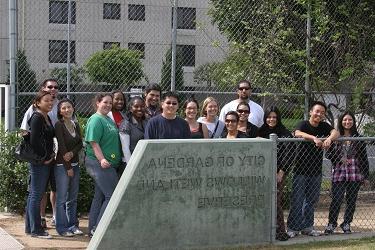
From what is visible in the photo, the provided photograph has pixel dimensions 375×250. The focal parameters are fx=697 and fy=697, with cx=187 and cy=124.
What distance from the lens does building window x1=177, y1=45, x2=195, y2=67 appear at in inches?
472

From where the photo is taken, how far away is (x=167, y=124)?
7805mm

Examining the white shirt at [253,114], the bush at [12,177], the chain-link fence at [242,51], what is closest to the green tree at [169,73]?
the chain-link fence at [242,51]

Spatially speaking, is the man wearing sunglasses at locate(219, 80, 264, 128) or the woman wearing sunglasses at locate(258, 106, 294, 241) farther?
the man wearing sunglasses at locate(219, 80, 264, 128)

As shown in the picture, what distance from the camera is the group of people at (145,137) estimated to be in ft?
26.4

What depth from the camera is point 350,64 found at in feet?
40.0

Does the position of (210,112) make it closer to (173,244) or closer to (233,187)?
(233,187)

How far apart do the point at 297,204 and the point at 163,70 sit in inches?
151

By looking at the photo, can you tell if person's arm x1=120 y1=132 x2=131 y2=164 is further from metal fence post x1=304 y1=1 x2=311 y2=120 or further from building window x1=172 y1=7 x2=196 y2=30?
metal fence post x1=304 y1=1 x2=311 y2=120

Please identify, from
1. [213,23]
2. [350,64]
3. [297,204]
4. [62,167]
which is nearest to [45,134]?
[62,167]

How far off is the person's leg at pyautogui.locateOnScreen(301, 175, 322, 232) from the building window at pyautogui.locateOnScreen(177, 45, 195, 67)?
13.3 ft

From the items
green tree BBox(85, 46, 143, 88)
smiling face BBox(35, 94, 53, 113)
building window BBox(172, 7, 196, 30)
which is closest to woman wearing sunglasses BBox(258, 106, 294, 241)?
smiling face BBox(35, 94, 53, 113)

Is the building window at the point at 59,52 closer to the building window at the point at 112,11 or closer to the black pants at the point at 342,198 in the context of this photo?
the building window at the point at 112,11

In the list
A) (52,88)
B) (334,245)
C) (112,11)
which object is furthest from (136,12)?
(334,245)

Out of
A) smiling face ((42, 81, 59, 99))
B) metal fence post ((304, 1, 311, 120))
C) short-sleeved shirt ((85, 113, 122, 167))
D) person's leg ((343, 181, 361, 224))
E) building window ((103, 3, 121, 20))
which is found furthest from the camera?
building window ((103, 3, 121, 20))
